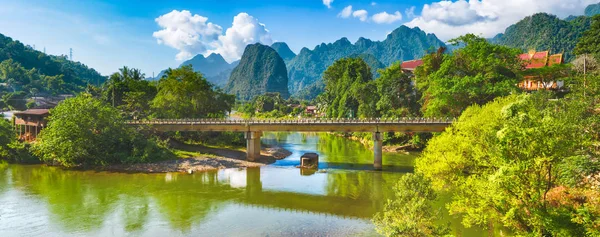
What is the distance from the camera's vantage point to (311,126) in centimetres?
5728

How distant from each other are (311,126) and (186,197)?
2364 cm

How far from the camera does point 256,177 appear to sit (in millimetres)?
49500

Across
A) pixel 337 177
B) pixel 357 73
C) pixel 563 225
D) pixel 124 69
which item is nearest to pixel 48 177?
pixel 337 177

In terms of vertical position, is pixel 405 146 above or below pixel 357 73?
below

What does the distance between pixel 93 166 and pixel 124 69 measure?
43519 millimetres

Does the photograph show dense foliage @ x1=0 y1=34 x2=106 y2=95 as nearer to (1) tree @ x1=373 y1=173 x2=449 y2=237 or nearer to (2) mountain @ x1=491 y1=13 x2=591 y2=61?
(1) tree @ x1=373 y1=173 x2=449 y2=237

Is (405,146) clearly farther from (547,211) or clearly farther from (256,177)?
(547,211)

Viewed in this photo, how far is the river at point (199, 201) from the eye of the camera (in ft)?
97.5

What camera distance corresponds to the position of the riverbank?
52.1m

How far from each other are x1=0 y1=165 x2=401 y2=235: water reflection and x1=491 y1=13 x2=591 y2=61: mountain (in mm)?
122917

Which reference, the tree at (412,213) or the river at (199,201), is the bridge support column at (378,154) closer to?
the river at (199,201)

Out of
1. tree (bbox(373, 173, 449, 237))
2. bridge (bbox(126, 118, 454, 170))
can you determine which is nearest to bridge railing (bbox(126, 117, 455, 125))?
bridge (bbox(126, 118, 454, 170))

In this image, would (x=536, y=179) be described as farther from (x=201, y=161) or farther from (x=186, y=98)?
(x=186, y=98)

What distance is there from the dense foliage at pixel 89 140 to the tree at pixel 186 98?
14306 mm
